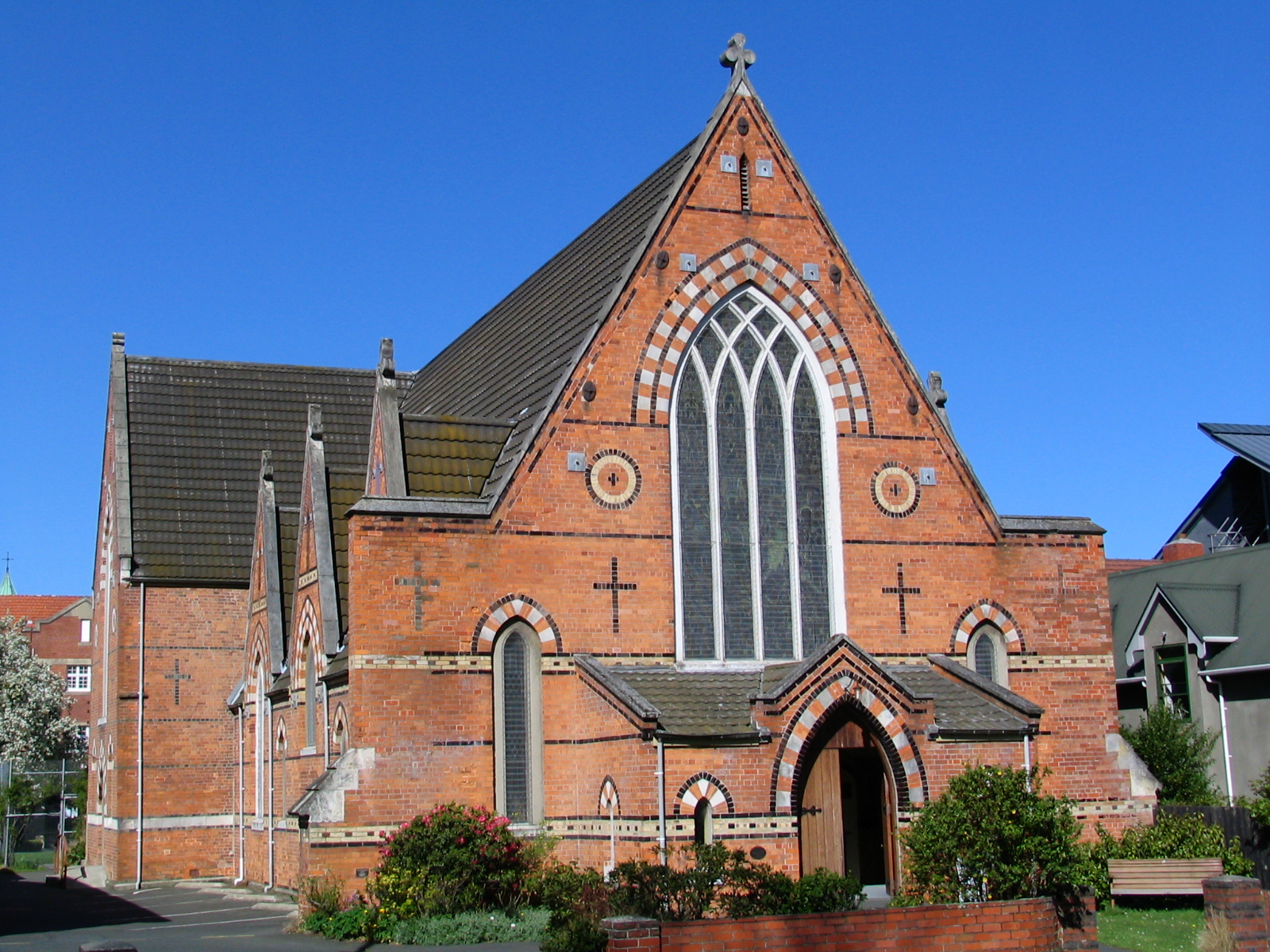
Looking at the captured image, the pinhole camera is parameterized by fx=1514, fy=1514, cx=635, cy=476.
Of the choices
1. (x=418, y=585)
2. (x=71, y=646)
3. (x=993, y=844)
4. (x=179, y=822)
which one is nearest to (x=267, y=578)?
(x=179, y=822)

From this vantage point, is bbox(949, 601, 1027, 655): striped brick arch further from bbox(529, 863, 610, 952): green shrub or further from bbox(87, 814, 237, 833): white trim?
bbox(87, 814, 237, 833): white trim

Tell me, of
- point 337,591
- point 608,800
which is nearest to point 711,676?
point 608,800

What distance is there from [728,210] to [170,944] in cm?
1395

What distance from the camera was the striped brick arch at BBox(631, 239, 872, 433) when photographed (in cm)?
2398

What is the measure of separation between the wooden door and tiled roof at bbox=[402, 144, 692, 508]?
20.7ft

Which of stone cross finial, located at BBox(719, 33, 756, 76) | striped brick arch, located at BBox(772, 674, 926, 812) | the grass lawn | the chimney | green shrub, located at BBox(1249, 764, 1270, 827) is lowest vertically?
the grass lawn

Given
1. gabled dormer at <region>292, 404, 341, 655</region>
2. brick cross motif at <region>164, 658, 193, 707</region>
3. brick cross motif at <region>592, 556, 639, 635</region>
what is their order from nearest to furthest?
brick cross motif at <region>592, 556, 639, 635</region> → gabled dormer at <region>292, 404, 341, 655</region> → brick cross motif at <region>164, 658, 193, 707</region>

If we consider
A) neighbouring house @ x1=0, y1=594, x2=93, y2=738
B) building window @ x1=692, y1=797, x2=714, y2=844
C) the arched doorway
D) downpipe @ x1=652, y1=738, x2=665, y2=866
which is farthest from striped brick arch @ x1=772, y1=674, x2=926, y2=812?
neighbouring house @ x1=0, y1=594, x2=93, y2=738

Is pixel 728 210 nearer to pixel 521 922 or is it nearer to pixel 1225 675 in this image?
pixel 521 922

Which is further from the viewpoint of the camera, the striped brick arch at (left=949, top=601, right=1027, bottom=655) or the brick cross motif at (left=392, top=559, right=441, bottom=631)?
the striped brick arch at (left=949, top=601, right=1027, bottom=655)

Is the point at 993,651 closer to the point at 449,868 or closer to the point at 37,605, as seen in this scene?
the point at 449,868

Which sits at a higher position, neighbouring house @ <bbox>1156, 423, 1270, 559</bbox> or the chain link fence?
neighbouring house @ <bbox>1156, 423, 1270, 559</bbox>

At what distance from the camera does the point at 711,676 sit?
2291 centimetres

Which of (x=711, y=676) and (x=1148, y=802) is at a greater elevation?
(x=711, y=676)
